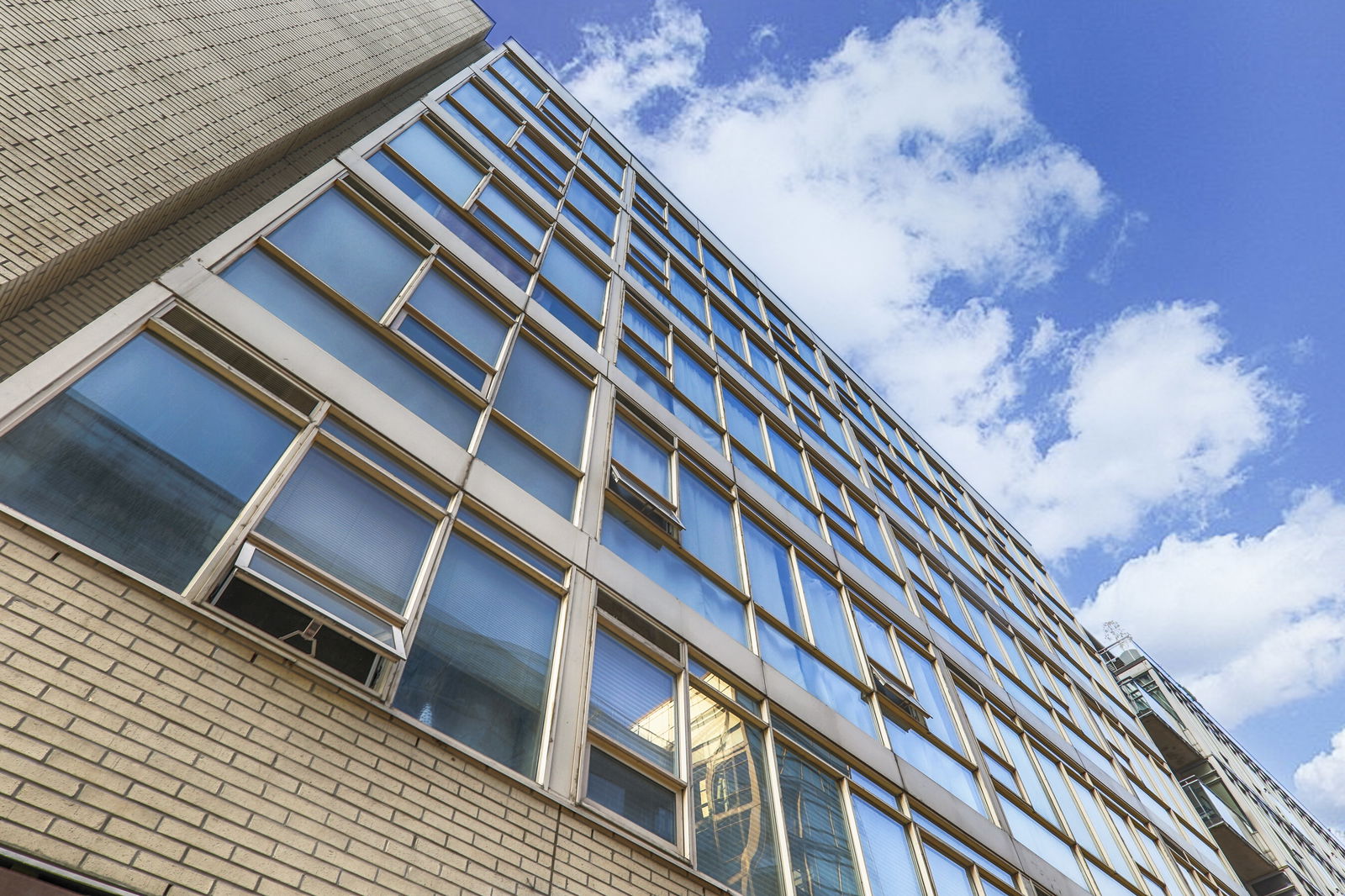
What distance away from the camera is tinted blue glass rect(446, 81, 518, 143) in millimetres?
14555

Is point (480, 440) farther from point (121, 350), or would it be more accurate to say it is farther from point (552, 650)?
point (121, 350)

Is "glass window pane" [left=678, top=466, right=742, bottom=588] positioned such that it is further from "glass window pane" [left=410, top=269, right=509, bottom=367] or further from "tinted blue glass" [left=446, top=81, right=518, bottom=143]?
"tinted blue glass" [left=446, top=81, right=518, bottom=143]

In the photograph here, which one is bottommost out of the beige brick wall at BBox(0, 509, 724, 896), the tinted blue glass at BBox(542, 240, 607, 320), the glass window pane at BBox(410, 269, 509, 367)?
the beige brick wall at BBox(0, 509, 724, 896)

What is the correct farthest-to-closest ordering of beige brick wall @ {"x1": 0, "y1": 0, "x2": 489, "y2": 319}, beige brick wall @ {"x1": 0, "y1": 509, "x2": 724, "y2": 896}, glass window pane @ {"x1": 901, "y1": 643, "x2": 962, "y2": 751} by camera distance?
glass window pane @ {"x1": 901, "y1": 643, "x2": 962, "y2": 751} < beige brick wall @ {"x1": 0, "y1": 0, "x2": 489, "y2": 319} < beige brick wall @ {"x1": 0, "y1": 509, "x2": 724, "y2": 896}

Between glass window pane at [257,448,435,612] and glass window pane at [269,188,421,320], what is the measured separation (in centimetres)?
226

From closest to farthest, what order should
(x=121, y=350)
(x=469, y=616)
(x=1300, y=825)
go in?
(x=121, y=350), (x=469, y=616), (x=1300, y=825)

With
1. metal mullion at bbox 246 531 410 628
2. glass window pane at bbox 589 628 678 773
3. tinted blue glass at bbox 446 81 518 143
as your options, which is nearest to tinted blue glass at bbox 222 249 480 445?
metal mullion at bbox 246 531 410 628

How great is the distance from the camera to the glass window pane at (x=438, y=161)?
11.1 m

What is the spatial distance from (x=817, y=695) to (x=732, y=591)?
1.66m

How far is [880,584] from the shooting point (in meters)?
14.7

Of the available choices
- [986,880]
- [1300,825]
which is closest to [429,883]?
[986,880]

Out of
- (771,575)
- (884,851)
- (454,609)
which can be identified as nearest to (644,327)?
(771,575)

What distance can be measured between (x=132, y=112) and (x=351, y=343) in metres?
3.22

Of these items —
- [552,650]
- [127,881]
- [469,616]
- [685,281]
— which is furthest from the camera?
[685,281]
